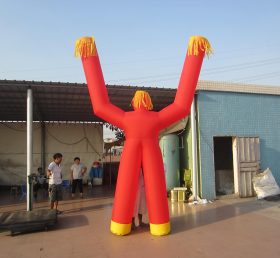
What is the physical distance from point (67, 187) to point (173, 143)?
588 centimetres

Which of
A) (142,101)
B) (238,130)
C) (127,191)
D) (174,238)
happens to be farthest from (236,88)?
(174,238)

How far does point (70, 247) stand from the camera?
5.91m

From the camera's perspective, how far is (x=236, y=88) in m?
11.2

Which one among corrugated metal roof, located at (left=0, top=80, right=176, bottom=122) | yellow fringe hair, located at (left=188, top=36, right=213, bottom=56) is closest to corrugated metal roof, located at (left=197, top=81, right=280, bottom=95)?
corrugated metal roof, located at (left=0, top=80, right=176, bottom=122)

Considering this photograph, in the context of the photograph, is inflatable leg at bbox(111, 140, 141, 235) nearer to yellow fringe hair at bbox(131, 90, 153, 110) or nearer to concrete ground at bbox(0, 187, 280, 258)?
concrete ground at bbox(0, 187, 280, 258)

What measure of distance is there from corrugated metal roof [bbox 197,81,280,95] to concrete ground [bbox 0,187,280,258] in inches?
154

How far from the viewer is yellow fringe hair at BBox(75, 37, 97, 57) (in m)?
6.89

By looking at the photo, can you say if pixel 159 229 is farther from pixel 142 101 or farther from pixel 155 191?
pixel 142 101

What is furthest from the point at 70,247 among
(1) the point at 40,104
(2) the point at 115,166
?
(2) the point at 115,166

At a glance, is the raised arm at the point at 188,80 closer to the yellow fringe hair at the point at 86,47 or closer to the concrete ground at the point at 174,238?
the yellow fringe hair at the point at 86,47

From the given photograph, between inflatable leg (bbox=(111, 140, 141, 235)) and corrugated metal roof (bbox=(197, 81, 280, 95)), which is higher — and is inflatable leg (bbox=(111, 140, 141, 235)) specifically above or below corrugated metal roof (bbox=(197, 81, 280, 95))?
below

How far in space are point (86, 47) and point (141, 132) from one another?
210 cm

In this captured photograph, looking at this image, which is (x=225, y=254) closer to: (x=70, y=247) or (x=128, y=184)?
(x=128, y=184)

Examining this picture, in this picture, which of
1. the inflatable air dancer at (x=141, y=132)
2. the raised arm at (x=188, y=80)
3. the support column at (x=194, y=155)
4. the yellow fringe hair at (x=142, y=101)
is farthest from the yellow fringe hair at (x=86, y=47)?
the support column at (x=194, y=155)
